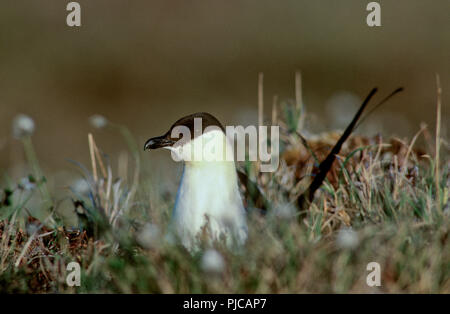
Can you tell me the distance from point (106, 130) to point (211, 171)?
27.8 feet

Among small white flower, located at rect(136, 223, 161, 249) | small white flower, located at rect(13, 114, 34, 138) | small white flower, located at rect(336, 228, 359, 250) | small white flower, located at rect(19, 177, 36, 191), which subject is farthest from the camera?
small white flower, located at rect(13, 114, 34, 138)

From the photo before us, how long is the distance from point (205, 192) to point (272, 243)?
0.37m

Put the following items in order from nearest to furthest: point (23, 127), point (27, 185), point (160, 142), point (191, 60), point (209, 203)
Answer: point (209, 203)
point (160, 142)
point (27, 185)
point (23, 127)
point (191, 60)

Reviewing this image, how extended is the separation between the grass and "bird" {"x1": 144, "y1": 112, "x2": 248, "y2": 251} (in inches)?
3.3

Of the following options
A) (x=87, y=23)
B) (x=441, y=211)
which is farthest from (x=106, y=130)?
(x=441, y=211)

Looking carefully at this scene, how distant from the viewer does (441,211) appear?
2936 millimetres

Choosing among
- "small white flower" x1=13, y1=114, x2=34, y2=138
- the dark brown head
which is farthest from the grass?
the dark brown head

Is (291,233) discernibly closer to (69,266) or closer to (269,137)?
(69,266)

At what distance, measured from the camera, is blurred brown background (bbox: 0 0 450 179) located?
1198 centimetres

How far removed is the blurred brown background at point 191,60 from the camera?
11984 millimetres

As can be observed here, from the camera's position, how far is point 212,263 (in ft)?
7.95

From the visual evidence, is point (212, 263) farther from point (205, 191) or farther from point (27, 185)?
point (27, 185)

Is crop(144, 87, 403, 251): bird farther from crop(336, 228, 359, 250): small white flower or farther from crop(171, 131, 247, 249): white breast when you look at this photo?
crop(336, 228, 359, 250): small white flower

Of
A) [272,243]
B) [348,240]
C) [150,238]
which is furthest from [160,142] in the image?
[348,240]
